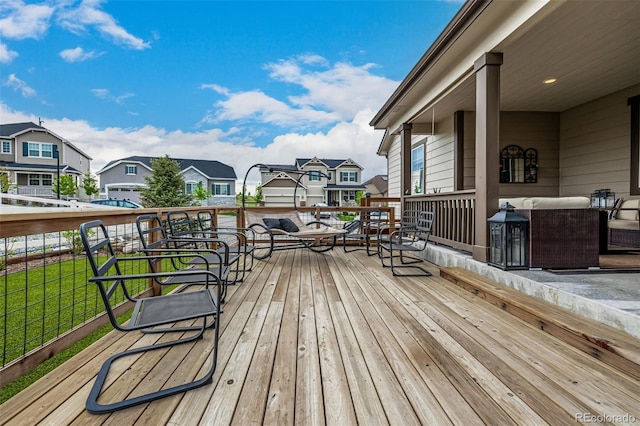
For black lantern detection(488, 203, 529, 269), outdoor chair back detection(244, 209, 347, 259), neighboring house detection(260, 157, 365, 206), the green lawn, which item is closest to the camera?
the green lawn

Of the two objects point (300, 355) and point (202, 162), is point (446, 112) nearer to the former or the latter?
point (300, 355)

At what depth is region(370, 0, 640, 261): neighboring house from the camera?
331 cm

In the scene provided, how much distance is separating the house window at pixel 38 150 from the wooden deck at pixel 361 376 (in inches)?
1063

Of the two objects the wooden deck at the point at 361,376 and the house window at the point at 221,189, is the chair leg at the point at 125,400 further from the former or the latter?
the house window at the point at 221,189

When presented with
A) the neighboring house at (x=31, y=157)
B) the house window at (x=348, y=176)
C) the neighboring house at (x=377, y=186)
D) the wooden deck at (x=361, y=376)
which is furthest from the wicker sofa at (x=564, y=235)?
the neighboring house at (x=377, y=186)

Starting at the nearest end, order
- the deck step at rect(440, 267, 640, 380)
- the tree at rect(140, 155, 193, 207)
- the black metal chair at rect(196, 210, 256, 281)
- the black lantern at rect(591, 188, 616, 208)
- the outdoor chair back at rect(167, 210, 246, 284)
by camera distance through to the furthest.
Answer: the deck step at rect(440, 267, 640, 380), the outdoor chair back at rect(167, 210, 246, 284), the black metal chair at rect(196, 210, 256, 281), the black lantern at rect(591, 188, 616, 208), the tree at rect(140, 155, 193, 207)

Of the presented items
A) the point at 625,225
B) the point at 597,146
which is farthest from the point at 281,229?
the point at 597,146

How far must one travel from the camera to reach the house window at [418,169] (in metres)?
8.04

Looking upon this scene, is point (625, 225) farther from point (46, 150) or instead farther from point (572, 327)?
point (46, 150)

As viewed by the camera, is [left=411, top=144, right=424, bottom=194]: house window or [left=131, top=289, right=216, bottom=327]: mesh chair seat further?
[left=411, top=144, right=424, bottom=194]: house window

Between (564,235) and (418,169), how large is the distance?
18.2ft

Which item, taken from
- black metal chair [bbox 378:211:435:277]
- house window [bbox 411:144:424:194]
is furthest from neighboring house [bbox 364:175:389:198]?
black metal chair [bbox 378:211:435:277]

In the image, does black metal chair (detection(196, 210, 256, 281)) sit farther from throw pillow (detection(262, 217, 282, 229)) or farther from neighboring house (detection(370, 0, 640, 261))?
neighboring house (detection(370, 0, 640, 261))

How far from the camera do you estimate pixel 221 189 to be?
29.4m
